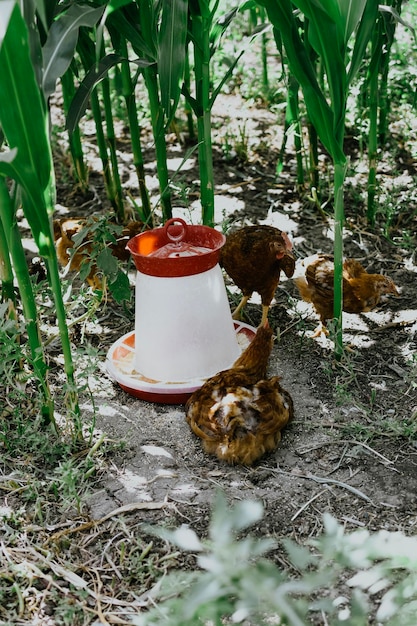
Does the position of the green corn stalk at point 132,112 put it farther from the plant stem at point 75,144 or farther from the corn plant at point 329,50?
the corn plant at point 329,50

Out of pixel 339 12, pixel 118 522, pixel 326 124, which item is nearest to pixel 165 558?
pixel 118 522

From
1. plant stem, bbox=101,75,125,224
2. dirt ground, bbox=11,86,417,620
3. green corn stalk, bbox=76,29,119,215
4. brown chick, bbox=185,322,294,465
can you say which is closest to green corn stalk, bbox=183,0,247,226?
dirt ground, bbox=11,86,417,620

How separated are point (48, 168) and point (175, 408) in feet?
3.30

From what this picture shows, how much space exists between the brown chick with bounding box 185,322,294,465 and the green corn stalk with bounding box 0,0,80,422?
414 millimetres

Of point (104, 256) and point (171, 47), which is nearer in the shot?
point (171, 47)

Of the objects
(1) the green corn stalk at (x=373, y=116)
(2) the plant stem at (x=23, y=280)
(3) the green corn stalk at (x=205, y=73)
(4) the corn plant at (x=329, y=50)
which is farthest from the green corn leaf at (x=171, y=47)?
(1) the green corn stalk at (x=373, y=116)

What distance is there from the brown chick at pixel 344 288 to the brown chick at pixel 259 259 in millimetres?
121

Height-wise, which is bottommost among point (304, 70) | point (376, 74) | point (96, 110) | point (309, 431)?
point (309, 431)

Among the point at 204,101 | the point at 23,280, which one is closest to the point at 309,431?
the point at 23,280

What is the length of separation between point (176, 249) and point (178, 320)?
0.87 feet

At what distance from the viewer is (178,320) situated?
2.64 metres

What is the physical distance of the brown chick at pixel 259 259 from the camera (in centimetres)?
284

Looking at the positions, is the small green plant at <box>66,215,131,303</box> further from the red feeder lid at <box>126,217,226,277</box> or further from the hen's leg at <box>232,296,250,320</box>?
the hen's leg at <box>232,296,250,320</box>

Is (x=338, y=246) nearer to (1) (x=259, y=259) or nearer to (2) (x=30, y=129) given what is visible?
(1) (x=259, y=259)
